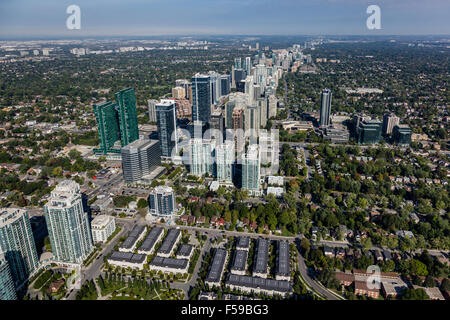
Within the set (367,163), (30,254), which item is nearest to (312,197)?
(367,163)

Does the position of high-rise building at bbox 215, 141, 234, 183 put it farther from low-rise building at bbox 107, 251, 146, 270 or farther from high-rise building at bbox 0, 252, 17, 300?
high-rise building at bbox 0, 252, 17, 300

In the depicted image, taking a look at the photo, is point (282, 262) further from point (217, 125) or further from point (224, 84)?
point (224, 84)

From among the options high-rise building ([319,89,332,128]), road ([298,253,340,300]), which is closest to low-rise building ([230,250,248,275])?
road ([298,253,340,300])

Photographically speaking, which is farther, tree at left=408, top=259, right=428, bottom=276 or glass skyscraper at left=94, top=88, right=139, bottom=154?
glass skyscraper at left=94, top=88, right=139, bottom=154

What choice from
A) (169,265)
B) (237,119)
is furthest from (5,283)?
(237,119)

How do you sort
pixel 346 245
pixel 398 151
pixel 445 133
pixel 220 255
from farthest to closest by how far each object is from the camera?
pixel 445 133, pixel 398 151, pixel 346 245, pixel 220 255

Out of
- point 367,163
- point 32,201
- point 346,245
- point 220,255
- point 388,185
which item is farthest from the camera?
point 367,163
